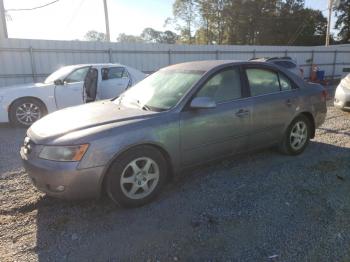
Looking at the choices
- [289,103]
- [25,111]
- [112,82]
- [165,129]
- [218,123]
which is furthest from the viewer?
[112,82]

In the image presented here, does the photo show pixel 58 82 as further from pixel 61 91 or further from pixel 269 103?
pixel 269 103

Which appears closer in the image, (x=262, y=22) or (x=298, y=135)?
(x=298, y=135)

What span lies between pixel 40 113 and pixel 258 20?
3695 cm

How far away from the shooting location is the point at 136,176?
330 centimetres

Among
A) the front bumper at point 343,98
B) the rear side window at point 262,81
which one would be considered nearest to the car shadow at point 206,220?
the rear side window at point 262,81

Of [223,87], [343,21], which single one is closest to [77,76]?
[223,87]

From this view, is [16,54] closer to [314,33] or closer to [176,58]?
[176,58]

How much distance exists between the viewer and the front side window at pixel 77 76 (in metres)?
7.97

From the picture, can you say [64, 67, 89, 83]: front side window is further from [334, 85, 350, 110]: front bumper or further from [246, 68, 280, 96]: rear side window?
[334, 85, 350, 110]: front bumper

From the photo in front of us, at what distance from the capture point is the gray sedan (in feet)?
9.93

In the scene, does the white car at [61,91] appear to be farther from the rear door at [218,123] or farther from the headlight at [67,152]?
the headlight at [67,152]

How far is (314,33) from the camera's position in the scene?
140ft

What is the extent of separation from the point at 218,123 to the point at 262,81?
3.67 ft

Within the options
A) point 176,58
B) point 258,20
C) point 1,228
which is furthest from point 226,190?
point 258,20
